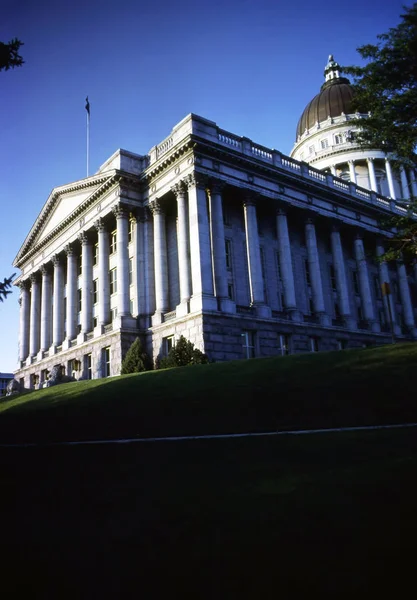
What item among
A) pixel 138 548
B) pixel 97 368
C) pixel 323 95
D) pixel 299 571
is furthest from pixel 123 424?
pixel 323 95

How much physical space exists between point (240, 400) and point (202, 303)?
60.0 feet

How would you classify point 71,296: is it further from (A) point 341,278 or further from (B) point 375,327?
(B) point 375,327

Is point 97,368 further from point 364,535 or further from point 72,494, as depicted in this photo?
point 364,535

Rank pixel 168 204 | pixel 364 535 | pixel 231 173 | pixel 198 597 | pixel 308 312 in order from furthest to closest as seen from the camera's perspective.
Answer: pixel 308 312 < pixel 168 204 < pixel 231 173 < pixel 364 535 < pixel 198 597

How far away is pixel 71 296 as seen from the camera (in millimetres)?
54031

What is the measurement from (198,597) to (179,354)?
30.1 meters

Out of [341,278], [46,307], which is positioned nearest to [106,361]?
[46,307]

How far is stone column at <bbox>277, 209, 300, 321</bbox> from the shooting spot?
1767 inches

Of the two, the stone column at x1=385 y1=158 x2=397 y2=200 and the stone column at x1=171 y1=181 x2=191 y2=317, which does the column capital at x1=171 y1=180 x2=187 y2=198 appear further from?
the stone column at x1=385 y1=158 x2=397 y2=200

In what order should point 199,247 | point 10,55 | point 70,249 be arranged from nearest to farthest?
point 10,55 < point 199,247 < point 70,249

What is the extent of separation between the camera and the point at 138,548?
6.01 metres

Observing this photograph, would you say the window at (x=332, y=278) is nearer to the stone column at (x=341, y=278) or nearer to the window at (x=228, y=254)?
the stone column at (x=341, y=278)

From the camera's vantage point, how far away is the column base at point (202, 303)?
1470 inches

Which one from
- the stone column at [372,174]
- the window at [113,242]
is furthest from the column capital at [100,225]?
the stone column at [372,174]
